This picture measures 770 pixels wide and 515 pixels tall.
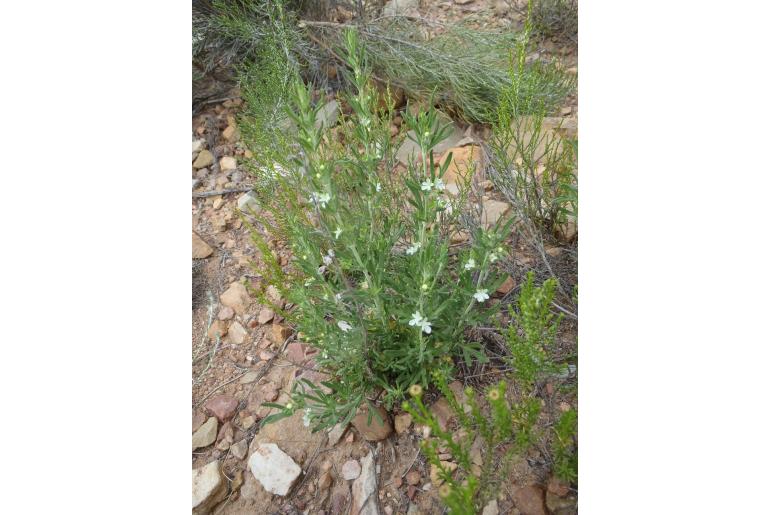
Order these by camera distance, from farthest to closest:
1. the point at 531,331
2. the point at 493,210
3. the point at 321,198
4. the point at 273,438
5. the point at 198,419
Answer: the point at 493,210 < the point at 198,419 < the point at 273,438 < the point at 321,198 < the point at 531,331

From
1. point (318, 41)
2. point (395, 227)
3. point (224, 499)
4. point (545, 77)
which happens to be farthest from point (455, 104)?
point (224, 499)

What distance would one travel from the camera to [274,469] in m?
1.46

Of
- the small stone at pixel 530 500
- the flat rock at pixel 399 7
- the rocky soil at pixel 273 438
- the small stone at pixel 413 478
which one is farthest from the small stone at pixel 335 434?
the flat rock at pixel 399 7

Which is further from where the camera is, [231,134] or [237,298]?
[231,134]

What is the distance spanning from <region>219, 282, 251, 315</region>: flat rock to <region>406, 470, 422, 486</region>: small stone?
944 millimetres

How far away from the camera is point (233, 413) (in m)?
1.66

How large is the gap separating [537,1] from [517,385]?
2.41 meters

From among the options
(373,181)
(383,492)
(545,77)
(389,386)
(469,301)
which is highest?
(373,181)

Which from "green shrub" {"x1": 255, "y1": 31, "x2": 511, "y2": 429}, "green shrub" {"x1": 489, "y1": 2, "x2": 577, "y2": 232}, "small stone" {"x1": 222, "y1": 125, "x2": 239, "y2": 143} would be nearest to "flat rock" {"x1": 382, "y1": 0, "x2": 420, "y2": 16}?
"small stone" {"x1": 222, "y1": 125, "x2": 239, "y2": 143}

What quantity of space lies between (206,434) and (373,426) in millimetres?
552

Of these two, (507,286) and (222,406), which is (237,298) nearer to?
(222,406)

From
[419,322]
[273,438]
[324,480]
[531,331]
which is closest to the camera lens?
[531,331]

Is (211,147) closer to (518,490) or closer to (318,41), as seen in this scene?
(318,41)

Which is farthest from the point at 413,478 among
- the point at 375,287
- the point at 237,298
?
the point at 237,298
